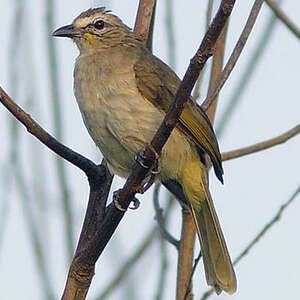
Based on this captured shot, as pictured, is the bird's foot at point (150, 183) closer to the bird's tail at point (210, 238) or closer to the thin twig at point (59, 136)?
the thin twig at point (59, 136)

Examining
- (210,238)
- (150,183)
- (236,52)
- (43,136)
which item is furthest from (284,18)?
(43,136)

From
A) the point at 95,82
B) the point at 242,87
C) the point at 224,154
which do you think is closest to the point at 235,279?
the point at 224,154

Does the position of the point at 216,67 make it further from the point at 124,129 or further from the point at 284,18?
Answer: the point at 124,129

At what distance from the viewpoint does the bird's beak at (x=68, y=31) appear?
3.66 m

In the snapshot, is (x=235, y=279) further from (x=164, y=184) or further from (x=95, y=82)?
(x=95, y=82)

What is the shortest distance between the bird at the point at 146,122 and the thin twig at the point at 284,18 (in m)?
0.57

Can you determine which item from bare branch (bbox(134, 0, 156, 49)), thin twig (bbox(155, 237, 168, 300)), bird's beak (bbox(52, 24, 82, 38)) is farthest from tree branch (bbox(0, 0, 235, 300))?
bird's beak (bbox(52, 24, 82, 38))

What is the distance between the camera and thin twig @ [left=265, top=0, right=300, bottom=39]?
126 inches

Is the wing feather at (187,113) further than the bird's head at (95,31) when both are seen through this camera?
No

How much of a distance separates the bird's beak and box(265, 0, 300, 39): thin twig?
1096 millimetres

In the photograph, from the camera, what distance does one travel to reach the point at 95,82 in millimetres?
3455

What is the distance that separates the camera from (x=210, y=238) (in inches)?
144

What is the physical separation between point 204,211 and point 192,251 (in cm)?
67

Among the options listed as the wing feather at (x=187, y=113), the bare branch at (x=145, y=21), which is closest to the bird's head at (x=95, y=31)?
the bare branch at (x=145, y=21)
